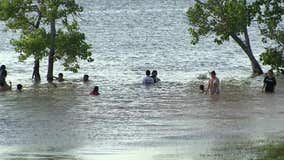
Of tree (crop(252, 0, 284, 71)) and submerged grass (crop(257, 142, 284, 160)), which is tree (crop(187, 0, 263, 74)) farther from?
submerged grass (crop(257, 142, 284, 160))

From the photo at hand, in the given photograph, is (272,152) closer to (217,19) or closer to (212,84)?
(212,84)

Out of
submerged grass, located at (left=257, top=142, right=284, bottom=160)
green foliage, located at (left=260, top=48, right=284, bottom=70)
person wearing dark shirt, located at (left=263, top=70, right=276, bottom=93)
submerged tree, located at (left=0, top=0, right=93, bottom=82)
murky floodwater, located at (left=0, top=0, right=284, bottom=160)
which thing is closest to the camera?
submerged grass, located at (left=257, top=142, right=284, bottom=160)

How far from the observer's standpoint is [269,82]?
41.2m

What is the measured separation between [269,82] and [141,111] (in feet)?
26.1

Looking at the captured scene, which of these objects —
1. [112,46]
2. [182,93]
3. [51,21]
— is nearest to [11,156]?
[182,93]

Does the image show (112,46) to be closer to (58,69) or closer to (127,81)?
(58,69)

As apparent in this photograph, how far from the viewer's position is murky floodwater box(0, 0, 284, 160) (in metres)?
24.9

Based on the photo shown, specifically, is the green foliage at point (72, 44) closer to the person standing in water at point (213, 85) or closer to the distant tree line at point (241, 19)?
the distant tree line at point (241, 19)

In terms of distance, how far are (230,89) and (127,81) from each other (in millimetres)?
8279

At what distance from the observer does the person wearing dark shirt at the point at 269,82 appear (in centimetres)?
4100

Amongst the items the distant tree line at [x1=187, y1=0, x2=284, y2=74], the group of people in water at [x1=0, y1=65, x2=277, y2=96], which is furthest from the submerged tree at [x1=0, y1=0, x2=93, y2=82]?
the distant tree line at [x1=187, y1=0, x2=284, y2=74]

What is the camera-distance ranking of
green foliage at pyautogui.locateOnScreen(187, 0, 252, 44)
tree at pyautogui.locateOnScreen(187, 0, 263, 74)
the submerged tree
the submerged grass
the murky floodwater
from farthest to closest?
green foliage at pyautogui.locateOnScreen(187, 0, 252, 44) → tree at pyautogui.locateOnScreen(187, 0, 263, 74) → the submerged tree → the murky floodwater → the submerged grass

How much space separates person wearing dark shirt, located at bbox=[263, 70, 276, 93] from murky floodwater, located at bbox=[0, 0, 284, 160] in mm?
474

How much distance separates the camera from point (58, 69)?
6025cm
